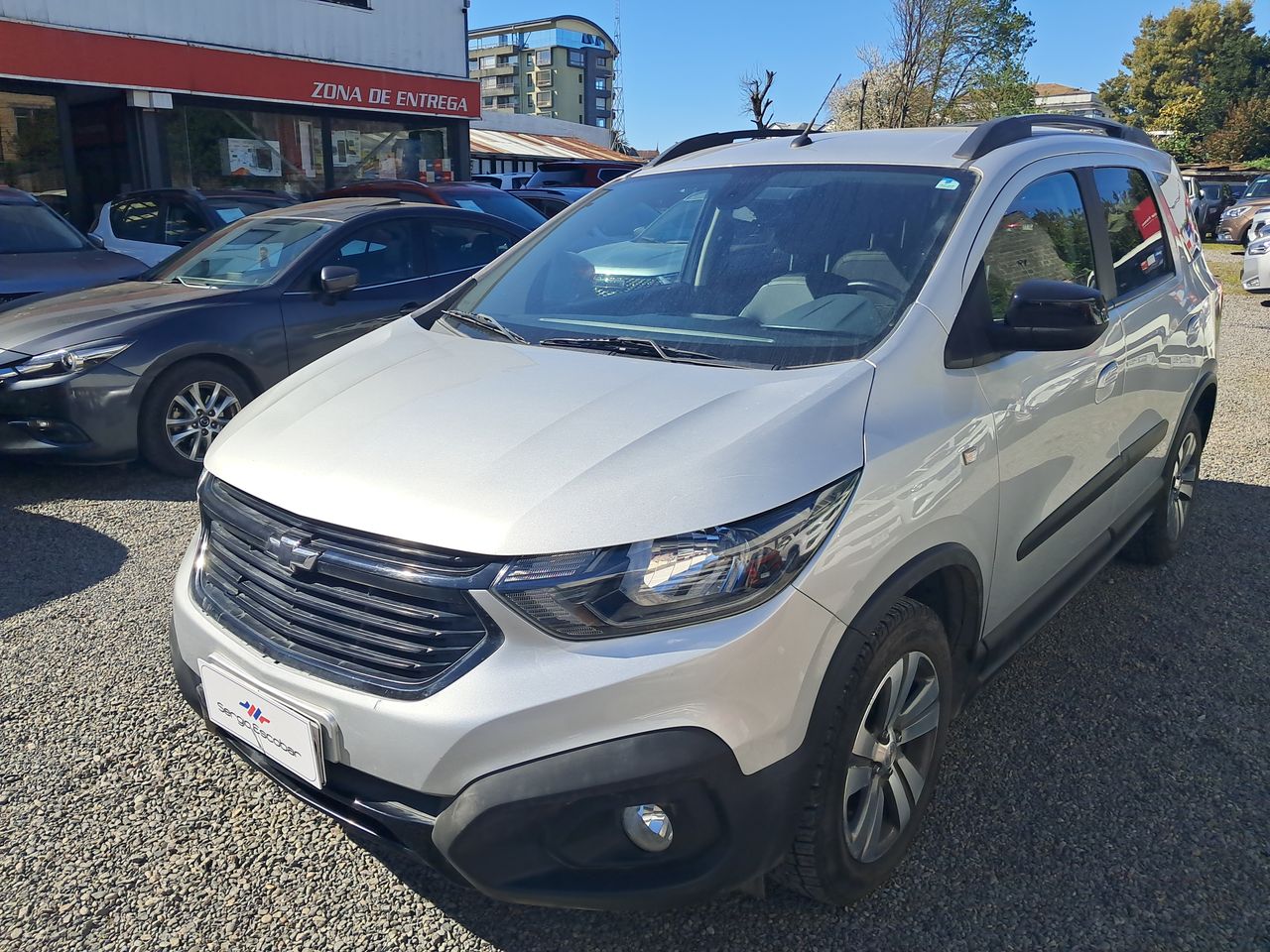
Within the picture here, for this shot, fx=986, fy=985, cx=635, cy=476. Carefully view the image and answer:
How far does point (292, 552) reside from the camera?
2.10 meters

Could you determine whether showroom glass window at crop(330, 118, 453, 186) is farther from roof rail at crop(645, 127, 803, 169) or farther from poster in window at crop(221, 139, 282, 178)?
roof rail at crop(645, 127, 803, 169)

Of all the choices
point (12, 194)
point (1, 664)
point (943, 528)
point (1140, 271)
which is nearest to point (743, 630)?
point (943, 528)

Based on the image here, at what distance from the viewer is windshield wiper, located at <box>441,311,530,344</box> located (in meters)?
2.93

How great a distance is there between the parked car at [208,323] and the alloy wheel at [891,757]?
13.4 ft

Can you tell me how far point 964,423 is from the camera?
244 cm

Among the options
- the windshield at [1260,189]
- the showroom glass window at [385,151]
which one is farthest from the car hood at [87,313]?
the windshield at [1260,189]

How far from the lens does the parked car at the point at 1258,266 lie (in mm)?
12586

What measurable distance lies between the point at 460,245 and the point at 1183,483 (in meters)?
4.77

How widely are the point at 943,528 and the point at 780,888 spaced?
37.7 inches

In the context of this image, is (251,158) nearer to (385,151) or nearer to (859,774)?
(385,151)

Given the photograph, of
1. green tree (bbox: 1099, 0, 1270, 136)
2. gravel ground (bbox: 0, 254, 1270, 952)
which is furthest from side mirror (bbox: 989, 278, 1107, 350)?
green tree (bbox: 1099, 0, 1270, 136)

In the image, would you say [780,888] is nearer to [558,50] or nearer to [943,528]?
[943,528]

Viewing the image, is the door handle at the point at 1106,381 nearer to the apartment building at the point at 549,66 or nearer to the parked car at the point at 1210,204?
the parked car at the point at 1210,204

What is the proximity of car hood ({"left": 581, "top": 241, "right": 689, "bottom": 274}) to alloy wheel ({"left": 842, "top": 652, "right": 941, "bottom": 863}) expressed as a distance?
1.52m
